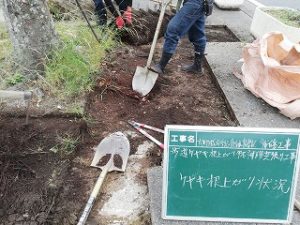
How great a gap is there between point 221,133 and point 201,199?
1.67 ft

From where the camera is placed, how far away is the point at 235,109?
425 centimetres

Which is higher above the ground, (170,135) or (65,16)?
(170,135)

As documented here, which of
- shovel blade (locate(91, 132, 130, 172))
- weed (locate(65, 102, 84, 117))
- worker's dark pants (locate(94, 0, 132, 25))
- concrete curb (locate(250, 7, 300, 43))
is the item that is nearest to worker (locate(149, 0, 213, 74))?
weed (locate(65, 102, 84, 117))

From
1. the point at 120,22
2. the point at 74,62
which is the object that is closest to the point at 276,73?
the point at 74,62

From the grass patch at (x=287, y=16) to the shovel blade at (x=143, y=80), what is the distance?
2360 millimetres

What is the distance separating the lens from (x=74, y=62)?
4.51 meters

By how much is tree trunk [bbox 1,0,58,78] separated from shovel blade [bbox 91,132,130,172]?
1.52 meters

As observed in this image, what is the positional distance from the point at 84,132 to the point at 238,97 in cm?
191

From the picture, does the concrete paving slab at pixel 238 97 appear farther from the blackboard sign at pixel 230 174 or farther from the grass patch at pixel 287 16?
the blackboard sign at pixel 230 174

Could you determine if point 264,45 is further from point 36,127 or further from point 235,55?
point 36,127

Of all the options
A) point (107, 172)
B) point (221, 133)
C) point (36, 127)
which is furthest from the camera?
point (36, 127)

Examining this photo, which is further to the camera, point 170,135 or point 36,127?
point 36,127

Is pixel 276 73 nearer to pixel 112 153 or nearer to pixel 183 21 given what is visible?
pixel 183 21

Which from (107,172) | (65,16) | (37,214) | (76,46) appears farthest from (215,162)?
(65,16)
